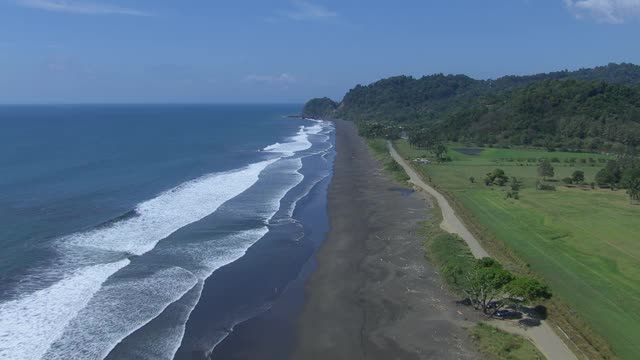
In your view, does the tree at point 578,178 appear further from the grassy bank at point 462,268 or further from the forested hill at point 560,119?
the forested hill at point 560,119

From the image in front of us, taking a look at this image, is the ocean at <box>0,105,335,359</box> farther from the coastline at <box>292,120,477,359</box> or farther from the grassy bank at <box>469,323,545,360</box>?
the grassy bank at <box>469,323,545,360</box>

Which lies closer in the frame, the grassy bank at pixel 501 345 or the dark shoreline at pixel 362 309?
the grassy bank at pixel 501 345

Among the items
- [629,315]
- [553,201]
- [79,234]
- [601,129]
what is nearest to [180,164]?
[79,234]

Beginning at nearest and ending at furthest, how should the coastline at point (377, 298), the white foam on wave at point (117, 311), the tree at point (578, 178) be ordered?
the white foam on wave at point (117, 311)
the coastline at point (377, 298)
the tree at point (578, 178)

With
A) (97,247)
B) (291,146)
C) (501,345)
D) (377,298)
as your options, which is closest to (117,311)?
(97,247)

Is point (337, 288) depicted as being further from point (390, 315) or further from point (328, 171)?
point (328, 171)

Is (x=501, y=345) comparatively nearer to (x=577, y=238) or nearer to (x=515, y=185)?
(x=577, y=238)

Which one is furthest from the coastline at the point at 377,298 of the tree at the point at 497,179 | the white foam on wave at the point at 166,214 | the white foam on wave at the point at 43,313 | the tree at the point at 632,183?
the tree at the point at 632,183

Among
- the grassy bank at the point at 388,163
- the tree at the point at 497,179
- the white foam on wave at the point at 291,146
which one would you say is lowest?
the white foam on wave at the point at 291,146
